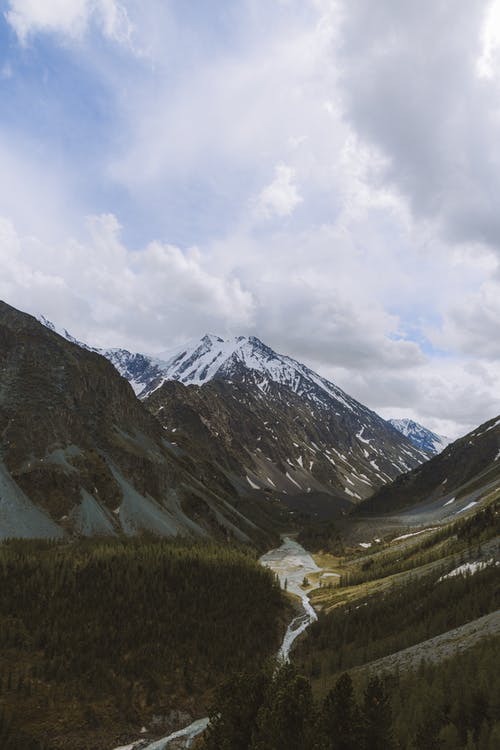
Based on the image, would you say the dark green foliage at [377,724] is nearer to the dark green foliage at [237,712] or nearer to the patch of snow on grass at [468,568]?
the dark green foliage at [237,712]

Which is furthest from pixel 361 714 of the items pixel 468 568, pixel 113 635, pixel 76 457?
pixel 76 457

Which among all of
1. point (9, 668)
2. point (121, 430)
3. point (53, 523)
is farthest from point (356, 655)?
point (121, 430)

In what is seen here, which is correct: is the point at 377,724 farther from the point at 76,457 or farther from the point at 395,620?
the point at 76,457

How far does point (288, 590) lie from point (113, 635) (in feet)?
193

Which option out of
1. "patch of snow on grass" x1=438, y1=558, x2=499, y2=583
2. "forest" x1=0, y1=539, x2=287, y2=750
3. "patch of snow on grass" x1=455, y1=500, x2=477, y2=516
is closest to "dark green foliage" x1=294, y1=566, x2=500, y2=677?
"patch of snow on grass" x1=438, y1=558, x2=499, y2=583

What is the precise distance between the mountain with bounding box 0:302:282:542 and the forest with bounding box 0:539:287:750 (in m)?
16.1

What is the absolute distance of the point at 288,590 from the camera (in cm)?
10012

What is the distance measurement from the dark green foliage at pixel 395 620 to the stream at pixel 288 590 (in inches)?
213

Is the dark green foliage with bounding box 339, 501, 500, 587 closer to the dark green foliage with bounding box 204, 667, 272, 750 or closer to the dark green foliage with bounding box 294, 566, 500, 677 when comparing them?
the dark green foliage with bounding box 294, 566, 500, 677

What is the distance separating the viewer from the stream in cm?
3960

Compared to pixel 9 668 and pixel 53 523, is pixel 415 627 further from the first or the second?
pixel 53 523

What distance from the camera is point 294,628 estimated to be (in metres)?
71.1

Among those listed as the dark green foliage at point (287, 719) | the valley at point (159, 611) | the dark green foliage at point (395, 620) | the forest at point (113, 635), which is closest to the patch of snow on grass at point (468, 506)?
the valley at point (159, 611)

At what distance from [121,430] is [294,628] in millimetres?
85054
